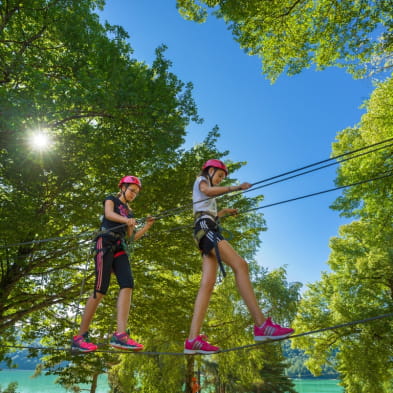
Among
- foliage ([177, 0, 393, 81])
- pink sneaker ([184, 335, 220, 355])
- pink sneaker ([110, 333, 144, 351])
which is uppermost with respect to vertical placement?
foliage ([177, 0, 393, 81])

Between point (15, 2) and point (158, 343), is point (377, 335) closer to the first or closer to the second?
point (158, 343)

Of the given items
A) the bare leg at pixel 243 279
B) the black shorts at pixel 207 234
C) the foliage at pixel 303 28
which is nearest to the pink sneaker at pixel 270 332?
the bare leg at pixel 243 279

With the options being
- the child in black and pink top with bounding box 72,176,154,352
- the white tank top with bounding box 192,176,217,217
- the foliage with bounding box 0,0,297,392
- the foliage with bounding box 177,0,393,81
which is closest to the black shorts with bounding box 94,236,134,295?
the child in black and pink top with bounding box 72,176,154,352

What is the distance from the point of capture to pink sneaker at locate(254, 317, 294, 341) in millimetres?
2912

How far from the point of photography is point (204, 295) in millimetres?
3320

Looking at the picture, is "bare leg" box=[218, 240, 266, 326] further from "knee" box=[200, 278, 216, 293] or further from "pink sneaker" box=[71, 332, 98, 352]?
"pink sneaker" box=[71, 332, 98, 352]

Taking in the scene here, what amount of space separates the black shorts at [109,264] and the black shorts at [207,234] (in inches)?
39.9

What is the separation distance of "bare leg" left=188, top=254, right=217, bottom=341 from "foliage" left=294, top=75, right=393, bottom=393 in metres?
9.29

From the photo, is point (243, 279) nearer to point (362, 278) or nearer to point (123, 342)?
point (123, 342)

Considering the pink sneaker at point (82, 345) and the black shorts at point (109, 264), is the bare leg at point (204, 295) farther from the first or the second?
the pink sneaker at point (82, 345)

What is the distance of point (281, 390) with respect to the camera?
3198 cm

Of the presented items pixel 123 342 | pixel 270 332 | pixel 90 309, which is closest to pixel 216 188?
pixel 270 332

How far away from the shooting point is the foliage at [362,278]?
11.6 metres

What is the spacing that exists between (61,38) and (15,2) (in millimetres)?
1361
